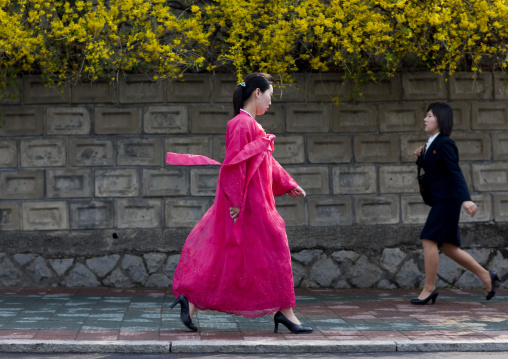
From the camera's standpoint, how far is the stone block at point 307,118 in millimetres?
8555

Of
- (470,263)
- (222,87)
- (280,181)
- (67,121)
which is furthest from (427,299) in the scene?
(67,121)

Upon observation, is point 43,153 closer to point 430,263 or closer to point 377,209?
point 377,209

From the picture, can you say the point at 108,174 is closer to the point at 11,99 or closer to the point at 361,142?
the point at 11,99

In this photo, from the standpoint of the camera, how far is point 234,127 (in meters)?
5.75

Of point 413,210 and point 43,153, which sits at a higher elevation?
point 43,153

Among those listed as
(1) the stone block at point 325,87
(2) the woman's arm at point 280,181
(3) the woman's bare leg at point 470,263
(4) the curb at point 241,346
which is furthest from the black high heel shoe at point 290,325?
(1) the stone block at point 325,87

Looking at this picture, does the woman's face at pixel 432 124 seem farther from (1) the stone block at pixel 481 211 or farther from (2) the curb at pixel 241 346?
(2) the curb at pixel 241 346

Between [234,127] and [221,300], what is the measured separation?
4.12ft

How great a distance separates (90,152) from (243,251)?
329 cm

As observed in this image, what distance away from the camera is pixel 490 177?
8641 millimetres

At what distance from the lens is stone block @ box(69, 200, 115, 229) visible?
27.6ft

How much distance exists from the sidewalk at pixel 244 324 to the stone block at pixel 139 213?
2.37 ft

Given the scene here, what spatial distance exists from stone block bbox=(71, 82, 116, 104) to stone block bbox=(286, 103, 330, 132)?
6.29 feet

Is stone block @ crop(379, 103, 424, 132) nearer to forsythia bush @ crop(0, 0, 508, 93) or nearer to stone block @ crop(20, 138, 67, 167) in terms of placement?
forsythia bush @ crop(0, 0, 508, 93)
